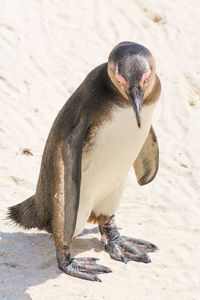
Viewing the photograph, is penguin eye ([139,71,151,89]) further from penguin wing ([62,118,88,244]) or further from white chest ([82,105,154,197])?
penguin wing ([62,118,88,244])

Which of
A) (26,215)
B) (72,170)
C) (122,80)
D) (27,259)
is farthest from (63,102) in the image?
(122,80)

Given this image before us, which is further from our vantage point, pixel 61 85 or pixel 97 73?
pixel 61 85

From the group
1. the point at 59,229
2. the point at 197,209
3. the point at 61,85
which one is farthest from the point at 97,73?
the point at 61,85

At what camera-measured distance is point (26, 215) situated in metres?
3.93

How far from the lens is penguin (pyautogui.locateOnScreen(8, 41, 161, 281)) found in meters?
3.10

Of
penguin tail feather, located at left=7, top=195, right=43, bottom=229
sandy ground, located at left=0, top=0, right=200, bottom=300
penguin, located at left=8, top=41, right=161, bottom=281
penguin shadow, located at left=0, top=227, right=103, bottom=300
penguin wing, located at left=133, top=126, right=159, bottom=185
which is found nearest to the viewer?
penguin, located at left=8, top=41, right=161, bottom=281

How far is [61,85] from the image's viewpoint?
20.6ft

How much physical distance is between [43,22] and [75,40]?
17.6 inches

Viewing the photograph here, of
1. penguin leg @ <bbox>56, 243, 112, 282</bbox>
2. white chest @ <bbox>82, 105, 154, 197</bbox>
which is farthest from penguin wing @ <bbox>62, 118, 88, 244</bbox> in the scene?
penguin leg @ <bbox>56, 243, 112, 282</bbox>

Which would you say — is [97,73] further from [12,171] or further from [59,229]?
[12,171]

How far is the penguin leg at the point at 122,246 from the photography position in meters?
3.89

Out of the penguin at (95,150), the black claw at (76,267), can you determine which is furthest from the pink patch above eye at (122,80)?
the black claw at (76,267)

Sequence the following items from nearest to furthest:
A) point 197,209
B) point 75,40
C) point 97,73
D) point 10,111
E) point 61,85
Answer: point 97,73 < point 197,209 < point 10,111 < point 61,85 < point 75,40

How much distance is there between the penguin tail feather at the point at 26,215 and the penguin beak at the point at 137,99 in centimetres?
119
